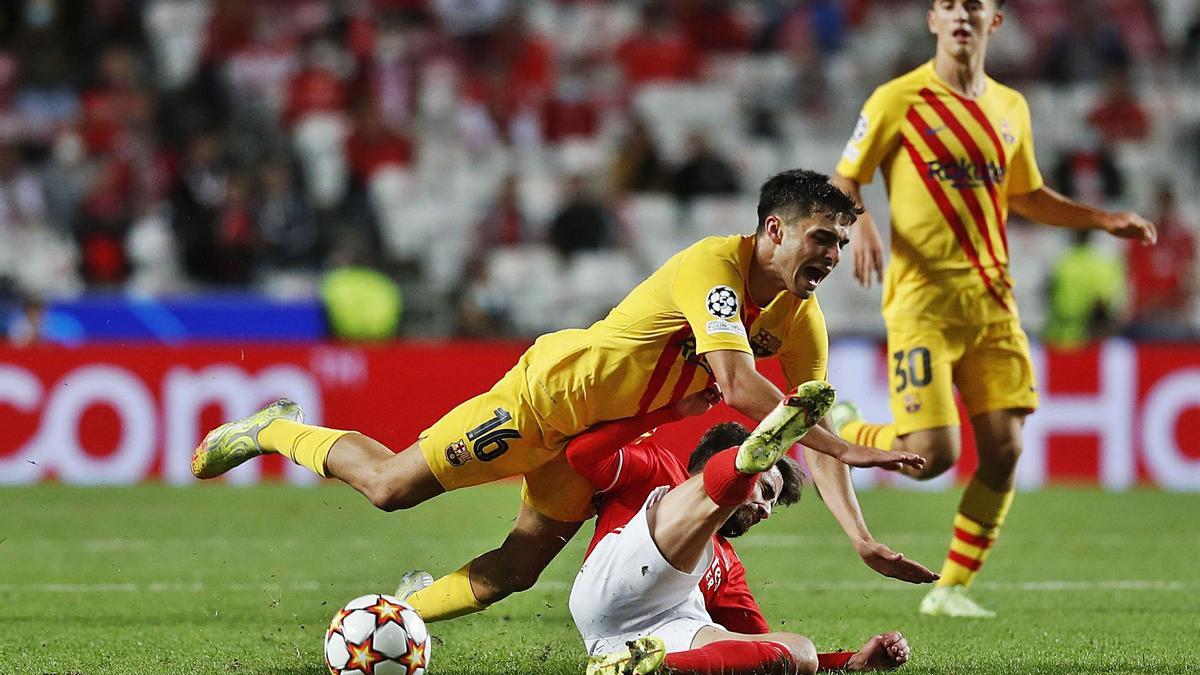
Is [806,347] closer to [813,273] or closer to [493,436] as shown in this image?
[813,273]

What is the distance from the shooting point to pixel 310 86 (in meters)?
16.7

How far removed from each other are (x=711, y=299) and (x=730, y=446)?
2.10ft

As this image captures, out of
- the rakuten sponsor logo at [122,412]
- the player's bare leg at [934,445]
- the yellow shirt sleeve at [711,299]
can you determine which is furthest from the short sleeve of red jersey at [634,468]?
the rakuten sponsor logo at [122,412]

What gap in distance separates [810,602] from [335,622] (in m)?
2.90

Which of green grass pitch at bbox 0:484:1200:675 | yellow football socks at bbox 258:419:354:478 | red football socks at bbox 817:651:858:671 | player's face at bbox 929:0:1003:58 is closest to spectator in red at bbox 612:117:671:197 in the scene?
green grass pitch at bbox 0:484:1200:675

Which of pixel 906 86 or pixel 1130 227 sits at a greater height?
pixel 906 86

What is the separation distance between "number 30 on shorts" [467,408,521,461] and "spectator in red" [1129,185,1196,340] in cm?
1069

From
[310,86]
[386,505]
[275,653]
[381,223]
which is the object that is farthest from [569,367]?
[310,86]

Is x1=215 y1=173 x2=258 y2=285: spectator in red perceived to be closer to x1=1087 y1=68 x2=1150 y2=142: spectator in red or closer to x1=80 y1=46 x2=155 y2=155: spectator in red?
x1=80 y1=46 x2=155 y2=155: spectator in red

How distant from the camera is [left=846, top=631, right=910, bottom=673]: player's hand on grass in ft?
17.3

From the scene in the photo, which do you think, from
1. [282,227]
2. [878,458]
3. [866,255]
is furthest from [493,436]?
[282,227]

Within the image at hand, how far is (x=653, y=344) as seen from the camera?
5.53 meters

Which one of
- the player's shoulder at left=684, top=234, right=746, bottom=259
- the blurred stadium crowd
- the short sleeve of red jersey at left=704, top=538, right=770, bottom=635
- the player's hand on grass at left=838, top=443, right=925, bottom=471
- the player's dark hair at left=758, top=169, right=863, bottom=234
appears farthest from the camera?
the blurred stadium crowd

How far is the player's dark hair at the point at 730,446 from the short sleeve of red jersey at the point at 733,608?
36cm
